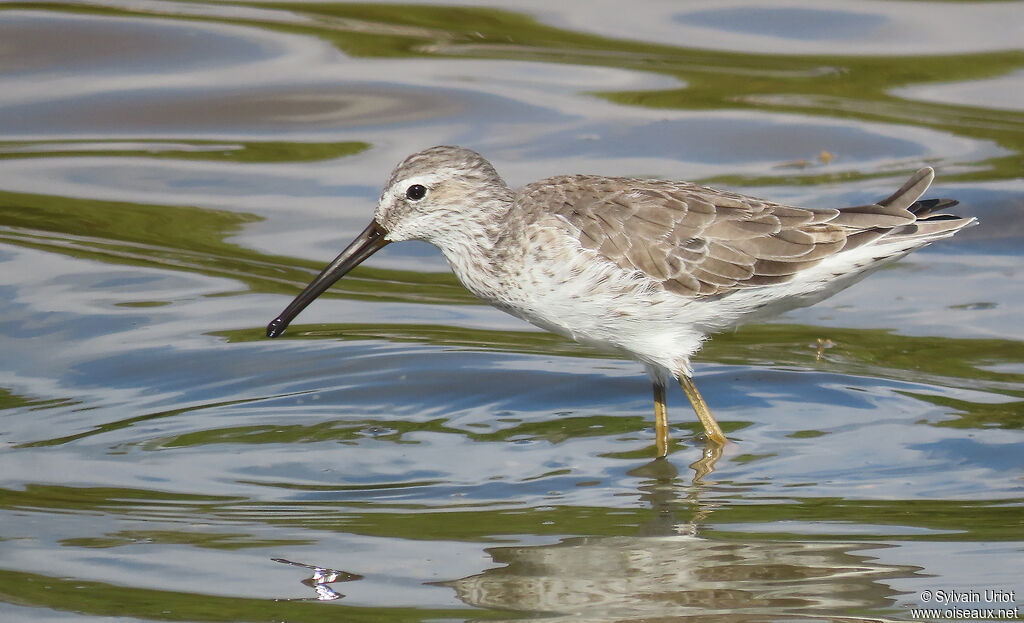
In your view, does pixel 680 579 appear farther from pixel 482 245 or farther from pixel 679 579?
pixel 482 245

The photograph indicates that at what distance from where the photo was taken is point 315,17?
1689 centimetres

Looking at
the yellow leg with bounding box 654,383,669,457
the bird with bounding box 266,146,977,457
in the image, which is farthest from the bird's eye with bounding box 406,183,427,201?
the yellow leg with bounding box 654,383,669,457

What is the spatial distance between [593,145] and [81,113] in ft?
17.6

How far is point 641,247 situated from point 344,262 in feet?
6.42

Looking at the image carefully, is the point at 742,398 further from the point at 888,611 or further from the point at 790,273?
the point at 888,611


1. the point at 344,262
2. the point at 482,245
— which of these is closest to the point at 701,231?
the point at 482,245

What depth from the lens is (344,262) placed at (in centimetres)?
939

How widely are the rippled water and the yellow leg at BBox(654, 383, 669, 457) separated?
0.09 metres

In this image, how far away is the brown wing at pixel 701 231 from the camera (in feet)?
28.8

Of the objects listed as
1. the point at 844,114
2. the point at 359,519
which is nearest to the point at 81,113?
the point at 844,114

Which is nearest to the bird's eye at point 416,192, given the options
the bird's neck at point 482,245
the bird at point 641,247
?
the bird at point 641,247

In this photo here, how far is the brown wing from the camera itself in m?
8.78

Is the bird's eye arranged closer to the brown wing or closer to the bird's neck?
the bird's neck

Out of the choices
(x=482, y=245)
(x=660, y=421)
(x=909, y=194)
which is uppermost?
(x=909, y=194)
